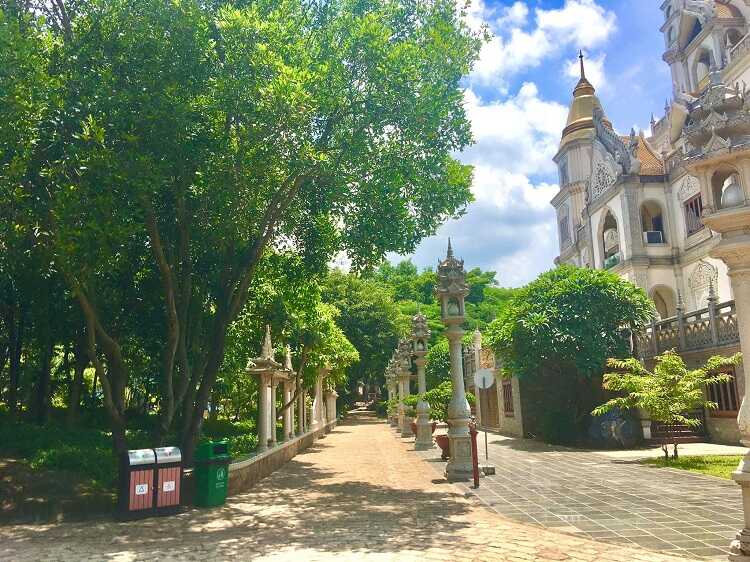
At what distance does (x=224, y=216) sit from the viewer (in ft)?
36.2

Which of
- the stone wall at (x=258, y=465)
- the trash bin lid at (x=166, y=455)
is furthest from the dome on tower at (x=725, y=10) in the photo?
the trash bin lid at (x=166, y=455)

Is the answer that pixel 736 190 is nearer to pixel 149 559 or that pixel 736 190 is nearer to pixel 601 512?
pixel 601 512

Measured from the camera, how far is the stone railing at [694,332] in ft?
61.8

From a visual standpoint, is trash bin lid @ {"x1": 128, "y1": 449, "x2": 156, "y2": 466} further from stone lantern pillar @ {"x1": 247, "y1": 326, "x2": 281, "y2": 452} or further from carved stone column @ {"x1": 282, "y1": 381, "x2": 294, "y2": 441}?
carved stone column @ {"x1": 282, "y1": 381, "x2": 294, "y2": 441}

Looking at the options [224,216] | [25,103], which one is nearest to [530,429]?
[224,216]

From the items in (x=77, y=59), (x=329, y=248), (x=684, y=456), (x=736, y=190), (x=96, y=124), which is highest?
(x=77, y=59)

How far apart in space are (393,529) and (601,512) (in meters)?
3.09

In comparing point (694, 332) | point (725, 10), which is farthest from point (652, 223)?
point (725, 10)

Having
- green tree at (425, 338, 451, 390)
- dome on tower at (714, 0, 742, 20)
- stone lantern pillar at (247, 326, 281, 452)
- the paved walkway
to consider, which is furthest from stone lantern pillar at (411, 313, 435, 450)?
dome on tower at (714, 0, 742, 20)

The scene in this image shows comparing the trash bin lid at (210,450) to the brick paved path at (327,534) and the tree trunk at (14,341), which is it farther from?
the tree trunk at (14,341)

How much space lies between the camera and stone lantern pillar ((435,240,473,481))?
41.5 feet

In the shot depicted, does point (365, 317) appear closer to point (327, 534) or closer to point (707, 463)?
point (707, 463)

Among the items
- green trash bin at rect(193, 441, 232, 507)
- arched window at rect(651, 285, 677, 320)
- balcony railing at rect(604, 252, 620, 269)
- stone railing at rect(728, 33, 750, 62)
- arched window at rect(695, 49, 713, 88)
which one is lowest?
green trash bin at rect(193, 441, 232, 507)

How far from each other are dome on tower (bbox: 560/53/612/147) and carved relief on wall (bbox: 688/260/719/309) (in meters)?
16.5
